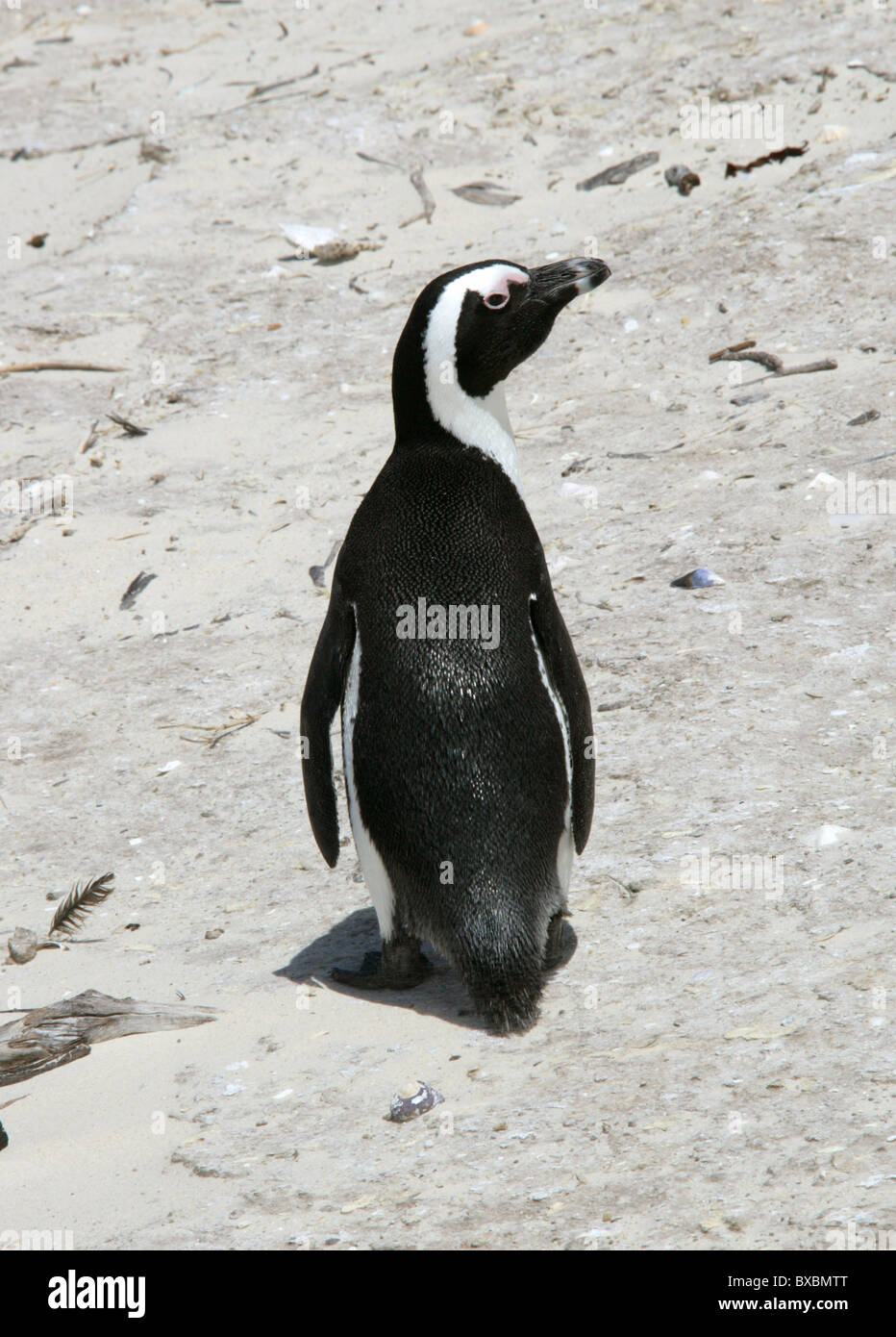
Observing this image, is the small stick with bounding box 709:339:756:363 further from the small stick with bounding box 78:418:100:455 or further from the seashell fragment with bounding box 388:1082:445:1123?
the seashell fragment with bounding box 388:1082:445:1123

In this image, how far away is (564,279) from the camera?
3.47 metres

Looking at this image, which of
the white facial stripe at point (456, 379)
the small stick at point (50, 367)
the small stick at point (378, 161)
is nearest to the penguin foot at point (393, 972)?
the white facial stripe at point (456, 379)

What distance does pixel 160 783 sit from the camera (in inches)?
179

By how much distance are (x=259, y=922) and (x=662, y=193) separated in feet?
15.6

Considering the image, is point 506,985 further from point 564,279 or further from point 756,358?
point 756,358

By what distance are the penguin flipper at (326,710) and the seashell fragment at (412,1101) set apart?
71cm

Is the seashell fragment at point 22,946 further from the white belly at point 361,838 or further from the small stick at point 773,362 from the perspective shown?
the small stick at point 773,362

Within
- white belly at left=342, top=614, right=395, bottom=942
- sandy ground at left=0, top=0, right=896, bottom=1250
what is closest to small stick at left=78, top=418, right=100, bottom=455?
sandy ground at left=0, top=0, right=896, bottom=1250

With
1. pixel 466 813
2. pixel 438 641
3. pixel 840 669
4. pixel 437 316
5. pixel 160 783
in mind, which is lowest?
pixel 160 783

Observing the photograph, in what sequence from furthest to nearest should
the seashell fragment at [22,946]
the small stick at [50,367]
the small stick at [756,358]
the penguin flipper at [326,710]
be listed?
the small stick at [50,367] < the small stick at [756,358] < the seashell fragment at [22,946] < the penguin flipper at [326,710]

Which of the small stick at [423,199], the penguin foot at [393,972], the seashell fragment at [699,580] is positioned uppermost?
the small stick at [423,199]

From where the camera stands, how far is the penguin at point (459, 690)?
3.12 metres
